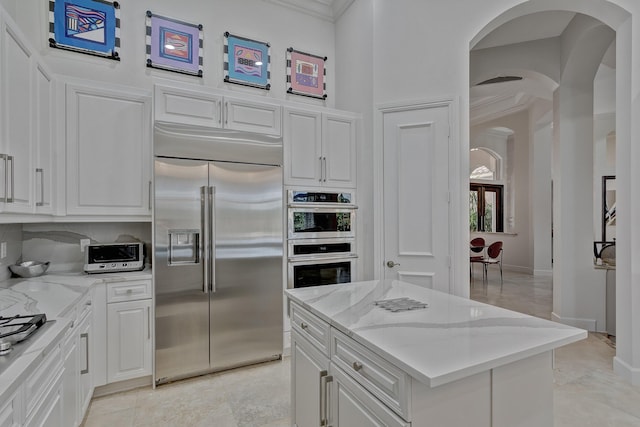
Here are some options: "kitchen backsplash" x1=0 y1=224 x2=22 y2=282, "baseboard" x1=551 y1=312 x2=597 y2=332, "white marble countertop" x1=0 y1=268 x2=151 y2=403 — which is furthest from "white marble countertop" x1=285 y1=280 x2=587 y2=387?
"baseboard" x1=551 y1=312 x2=597 y2=332

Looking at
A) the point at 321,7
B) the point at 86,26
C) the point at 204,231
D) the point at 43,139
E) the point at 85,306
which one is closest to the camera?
the point at 85,306

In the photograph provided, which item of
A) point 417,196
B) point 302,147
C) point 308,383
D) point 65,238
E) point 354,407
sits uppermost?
point 302,147

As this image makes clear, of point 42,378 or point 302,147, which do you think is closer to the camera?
point 42,378

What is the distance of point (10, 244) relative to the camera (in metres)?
2.61

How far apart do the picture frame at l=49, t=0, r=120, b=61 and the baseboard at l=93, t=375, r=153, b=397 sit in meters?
2.87

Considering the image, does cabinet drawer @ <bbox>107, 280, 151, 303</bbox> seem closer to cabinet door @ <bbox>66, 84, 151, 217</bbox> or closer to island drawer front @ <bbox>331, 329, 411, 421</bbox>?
cabinet door @ <bbox>66, 84, 151, 217</bbox>

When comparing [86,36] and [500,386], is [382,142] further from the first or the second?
[86,36]

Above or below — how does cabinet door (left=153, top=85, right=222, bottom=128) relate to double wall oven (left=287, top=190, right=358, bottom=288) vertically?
above

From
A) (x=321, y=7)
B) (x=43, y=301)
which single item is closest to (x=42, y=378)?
(x=43, y=301)

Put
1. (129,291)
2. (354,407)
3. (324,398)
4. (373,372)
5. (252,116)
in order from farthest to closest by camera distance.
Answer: (252,116) < (129,291) < (324,398) < (354,407) < (373,372)

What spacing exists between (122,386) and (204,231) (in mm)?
1391

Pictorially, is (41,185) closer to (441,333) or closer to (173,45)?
(173,45)

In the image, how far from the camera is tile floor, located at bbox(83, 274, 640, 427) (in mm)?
2290

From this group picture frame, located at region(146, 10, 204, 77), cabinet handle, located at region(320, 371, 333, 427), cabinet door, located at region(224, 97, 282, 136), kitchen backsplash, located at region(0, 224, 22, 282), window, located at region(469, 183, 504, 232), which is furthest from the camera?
window, located at region(469, 183, 504, 232)
